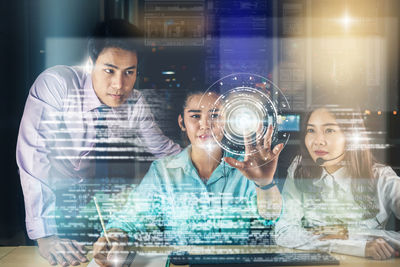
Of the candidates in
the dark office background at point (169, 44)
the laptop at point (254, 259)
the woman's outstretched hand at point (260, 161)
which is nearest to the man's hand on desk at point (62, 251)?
the laptop at point (254, 259)

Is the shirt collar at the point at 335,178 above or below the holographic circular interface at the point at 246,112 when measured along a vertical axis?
below

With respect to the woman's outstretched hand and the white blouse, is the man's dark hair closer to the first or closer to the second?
the woman's outstretched hand

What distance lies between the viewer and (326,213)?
5.17 feet

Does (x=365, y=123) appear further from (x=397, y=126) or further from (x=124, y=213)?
(x=124, y=213)

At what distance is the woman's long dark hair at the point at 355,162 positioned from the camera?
5.08 ft

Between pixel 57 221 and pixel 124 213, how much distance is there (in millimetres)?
264

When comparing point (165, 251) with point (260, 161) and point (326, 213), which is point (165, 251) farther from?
point (326, 213)

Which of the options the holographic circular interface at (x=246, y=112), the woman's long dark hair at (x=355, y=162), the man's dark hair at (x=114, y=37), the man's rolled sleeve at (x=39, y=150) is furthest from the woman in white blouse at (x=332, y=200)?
the man's rolled sleeve at (x=39, y=150)

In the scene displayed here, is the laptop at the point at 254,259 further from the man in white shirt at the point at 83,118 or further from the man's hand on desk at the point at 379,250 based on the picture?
the man in white shirt at the point at 83,118

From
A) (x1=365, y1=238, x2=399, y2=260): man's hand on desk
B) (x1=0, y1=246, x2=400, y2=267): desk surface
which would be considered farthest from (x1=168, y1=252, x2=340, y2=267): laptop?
(x1=365, y1=238, x2=399, y2=260): man's hand on desk

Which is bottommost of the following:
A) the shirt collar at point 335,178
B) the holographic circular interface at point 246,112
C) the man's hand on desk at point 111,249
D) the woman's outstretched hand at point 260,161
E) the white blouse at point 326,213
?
the man's hand on desk at point 111,249

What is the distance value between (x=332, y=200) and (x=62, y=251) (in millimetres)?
1039

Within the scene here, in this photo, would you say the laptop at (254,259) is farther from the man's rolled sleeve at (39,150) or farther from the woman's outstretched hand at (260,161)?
the man's rolled sleeve at (39,150)

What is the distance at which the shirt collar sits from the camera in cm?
158
